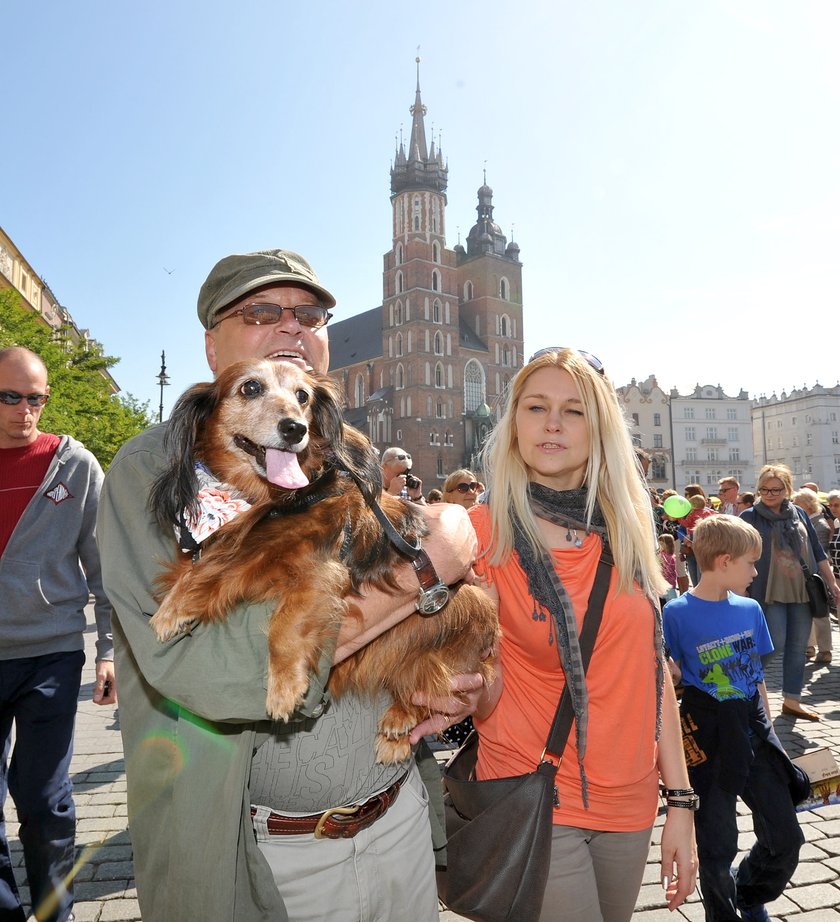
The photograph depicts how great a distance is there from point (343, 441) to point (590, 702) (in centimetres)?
119

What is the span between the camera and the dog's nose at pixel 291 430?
1.77m

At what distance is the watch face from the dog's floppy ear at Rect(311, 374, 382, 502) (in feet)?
0.96

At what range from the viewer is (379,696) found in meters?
1.95

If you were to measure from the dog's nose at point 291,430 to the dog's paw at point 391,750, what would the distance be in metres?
0.84

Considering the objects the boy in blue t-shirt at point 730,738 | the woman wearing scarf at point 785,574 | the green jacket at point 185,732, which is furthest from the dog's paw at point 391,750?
the woman wearing scarf at point 785,574

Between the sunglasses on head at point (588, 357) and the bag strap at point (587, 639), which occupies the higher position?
Result: the sunglasses on head at point (588, 357)

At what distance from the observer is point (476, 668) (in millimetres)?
2146

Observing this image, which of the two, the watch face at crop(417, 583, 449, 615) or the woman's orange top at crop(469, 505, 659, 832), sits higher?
the watch face at crop(417, 583, 449, 615)

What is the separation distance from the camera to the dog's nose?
177 centimetres

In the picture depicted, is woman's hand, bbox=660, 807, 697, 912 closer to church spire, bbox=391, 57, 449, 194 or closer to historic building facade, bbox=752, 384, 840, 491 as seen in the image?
church spire, bbox=391, 57, 449, 194

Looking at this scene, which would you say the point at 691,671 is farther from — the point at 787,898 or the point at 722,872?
the point at 787,898

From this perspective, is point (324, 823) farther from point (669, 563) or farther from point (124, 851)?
point (669, 563)

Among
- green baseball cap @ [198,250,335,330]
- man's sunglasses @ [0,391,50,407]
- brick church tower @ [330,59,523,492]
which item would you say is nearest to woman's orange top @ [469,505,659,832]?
green baseball cap @ [198,250,335,330]

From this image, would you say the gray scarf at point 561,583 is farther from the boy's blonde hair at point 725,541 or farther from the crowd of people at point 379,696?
the boy's blonde hair at point 725,541
